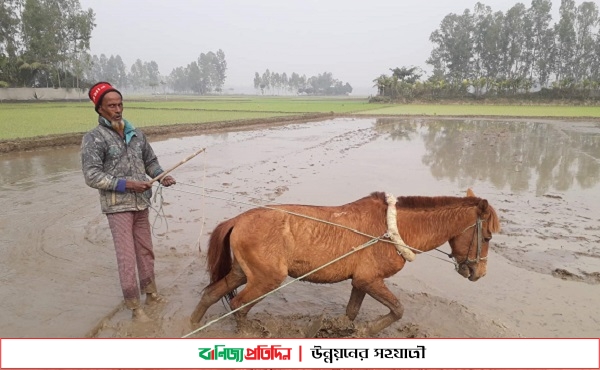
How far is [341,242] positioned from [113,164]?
95.8 inches

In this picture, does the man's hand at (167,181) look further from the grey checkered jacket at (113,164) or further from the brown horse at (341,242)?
the brown horse at (341,242)

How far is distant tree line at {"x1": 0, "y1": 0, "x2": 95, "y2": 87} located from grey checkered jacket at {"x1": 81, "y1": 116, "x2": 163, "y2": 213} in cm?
4839

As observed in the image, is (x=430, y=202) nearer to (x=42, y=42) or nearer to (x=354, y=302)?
(x=354, y=302)

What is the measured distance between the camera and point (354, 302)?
382 cm

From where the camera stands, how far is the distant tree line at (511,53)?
199ft

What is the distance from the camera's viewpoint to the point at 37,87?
45719 mm

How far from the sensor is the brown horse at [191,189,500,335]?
3.39 meters

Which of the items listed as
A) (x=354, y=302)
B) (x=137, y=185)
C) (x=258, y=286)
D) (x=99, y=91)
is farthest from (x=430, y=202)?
(x=99, y=91)

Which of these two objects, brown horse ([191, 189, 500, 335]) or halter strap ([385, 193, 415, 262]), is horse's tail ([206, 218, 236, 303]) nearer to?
brown horse ([191, 189, 500, 335])

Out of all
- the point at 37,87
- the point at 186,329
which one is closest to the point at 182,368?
the point at 186,329

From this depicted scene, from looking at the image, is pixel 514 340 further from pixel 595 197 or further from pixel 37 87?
pixel 37 87

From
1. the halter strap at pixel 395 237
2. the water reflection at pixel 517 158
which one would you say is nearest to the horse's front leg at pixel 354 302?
the halter strap at pixel 395 237

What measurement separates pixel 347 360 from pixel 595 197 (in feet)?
30.8

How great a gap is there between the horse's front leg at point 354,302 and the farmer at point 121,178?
7.04 feet
